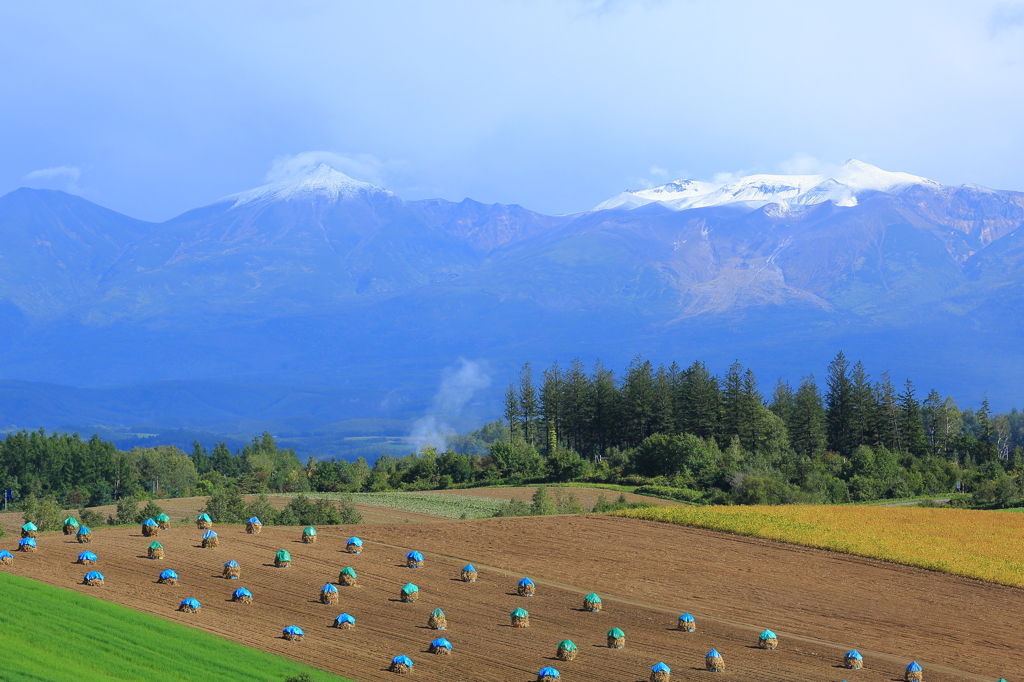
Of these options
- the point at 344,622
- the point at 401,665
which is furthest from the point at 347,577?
the point at 401,665

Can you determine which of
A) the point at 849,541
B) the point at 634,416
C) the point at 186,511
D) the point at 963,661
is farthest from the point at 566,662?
the point at 634,416

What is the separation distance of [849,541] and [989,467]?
6451 centimetres

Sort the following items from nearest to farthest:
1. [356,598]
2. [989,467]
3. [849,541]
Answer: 1. [356,598]
2. [849,541]
3. [989,467]

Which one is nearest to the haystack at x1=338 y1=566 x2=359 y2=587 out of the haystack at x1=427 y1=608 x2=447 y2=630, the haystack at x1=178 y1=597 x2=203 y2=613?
the haystack at x1=427 y1=608 x2=447 y2=630

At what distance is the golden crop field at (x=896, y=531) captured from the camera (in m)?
56.8

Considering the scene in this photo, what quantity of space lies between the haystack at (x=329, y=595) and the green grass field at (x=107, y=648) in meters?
6.70

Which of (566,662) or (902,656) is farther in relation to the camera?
(902,656)

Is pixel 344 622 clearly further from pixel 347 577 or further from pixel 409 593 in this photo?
pixel 347 577

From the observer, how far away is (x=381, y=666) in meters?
35.1

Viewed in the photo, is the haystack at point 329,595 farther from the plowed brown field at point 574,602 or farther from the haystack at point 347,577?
the haystack at point 347,577

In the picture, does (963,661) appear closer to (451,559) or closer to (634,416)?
(451,559)

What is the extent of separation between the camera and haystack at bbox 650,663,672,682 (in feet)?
114

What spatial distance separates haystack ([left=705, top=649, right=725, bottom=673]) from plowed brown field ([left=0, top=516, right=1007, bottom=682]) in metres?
0.39

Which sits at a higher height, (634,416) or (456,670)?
(634,416)
